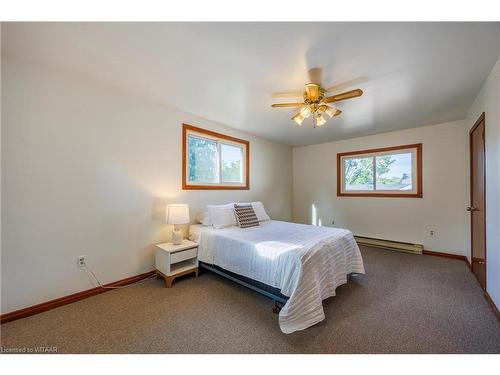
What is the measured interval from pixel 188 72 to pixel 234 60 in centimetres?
50

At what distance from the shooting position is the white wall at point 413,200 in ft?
10.6

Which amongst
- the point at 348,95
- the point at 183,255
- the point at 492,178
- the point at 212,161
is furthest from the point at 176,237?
the point at 492,178

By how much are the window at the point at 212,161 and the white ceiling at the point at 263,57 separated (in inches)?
26.9

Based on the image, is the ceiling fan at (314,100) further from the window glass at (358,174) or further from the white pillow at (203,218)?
the window glass at (358,174)

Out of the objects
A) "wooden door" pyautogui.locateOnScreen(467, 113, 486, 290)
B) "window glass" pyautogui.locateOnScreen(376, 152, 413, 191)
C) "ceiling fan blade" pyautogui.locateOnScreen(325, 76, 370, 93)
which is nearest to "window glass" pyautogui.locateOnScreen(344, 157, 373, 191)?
"window glass" pyautogui.locateOnScreen(376, 152, 413, 191)

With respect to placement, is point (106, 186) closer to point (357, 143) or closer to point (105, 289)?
point (105, 289)

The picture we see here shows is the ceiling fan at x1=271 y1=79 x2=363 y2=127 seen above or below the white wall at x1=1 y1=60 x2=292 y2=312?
above

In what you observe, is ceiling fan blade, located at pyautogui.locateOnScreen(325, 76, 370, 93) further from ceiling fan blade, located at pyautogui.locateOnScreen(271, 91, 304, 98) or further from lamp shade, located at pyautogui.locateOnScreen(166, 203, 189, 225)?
lamp shade, located at pyautogui.locateOnScreen(166, 203, 189, 225)

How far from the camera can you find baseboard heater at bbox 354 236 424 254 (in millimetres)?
3471

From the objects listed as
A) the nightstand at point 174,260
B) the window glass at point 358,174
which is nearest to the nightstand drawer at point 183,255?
the nightstand at point 174,260

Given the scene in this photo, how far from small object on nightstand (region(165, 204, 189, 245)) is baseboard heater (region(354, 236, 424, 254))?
11.7 feet

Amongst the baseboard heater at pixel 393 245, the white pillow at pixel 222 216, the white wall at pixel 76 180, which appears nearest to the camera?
the white wall at pixel 76 180

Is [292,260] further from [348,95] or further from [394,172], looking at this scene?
[394,172]

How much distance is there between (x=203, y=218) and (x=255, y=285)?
1.34 meters
